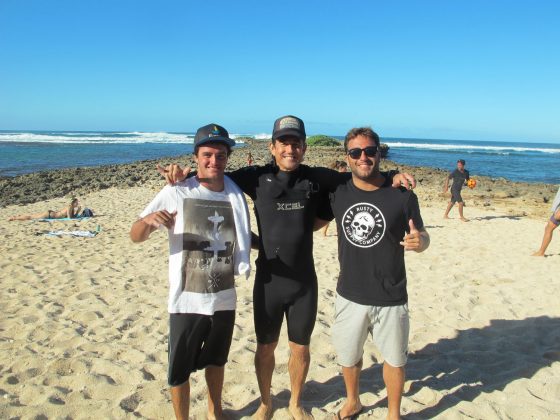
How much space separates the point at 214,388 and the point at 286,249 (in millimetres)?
1184

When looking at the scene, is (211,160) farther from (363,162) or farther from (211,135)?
(363,162)

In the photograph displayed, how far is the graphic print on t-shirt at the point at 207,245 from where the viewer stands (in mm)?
2854

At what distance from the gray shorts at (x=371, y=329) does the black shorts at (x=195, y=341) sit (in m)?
0.81

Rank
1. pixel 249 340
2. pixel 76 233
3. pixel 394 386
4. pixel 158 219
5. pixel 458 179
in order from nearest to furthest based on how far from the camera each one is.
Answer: pixel 158 219 → pixel 394 386 → pixel 249 340 → pixel 76 233 → pixel 458 179

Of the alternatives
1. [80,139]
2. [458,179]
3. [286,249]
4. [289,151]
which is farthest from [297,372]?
[80,139]

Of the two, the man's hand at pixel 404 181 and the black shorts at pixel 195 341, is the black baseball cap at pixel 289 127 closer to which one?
the man's hand at pixel 404 181

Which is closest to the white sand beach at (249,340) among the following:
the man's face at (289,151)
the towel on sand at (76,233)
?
the towel on sand at (76,233)

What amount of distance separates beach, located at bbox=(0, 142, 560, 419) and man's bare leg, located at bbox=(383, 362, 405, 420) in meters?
0.29

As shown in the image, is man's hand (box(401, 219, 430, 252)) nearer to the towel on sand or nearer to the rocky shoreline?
the towel on sand

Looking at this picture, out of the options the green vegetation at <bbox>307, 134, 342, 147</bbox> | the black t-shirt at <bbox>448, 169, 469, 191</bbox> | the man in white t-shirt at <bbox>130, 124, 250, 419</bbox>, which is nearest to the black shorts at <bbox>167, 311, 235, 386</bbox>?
the man in white t-shirt at <bbox>130, 124, 250, 419</bbox>

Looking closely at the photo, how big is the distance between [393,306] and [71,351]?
10.9 feet

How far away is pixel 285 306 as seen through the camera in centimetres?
311

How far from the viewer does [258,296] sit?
10.2 feet

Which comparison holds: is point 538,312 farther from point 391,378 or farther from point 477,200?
point 477,200
